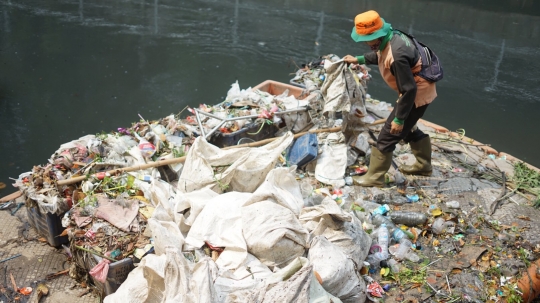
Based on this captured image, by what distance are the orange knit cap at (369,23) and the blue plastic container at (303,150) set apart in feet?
3.73

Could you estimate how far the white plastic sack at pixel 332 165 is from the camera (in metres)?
4.47

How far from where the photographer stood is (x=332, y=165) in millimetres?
4539

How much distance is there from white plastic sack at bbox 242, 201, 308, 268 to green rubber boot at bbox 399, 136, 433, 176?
178 centimetres

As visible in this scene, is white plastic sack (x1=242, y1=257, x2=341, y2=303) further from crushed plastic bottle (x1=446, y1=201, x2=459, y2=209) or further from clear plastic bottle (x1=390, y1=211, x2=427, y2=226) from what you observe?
crushed plastic bottle (x1=446, y1=201, x2=459, y2=209)

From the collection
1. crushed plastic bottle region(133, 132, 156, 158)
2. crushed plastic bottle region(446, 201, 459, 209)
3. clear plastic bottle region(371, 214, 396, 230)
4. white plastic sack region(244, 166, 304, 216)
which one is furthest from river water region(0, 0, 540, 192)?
clear plastic bottle region(371, 214, 396, 230)

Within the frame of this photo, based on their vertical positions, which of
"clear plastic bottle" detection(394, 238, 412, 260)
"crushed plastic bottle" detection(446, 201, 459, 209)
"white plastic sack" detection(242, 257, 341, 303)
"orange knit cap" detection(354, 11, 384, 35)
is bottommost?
"clear plastic bottle" detection(394, 238, 412, 260)

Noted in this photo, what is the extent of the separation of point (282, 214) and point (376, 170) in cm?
146

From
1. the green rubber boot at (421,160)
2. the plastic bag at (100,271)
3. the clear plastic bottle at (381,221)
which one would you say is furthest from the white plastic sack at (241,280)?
the green rubber boot at (421,160)

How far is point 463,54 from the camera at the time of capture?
8.86 meters

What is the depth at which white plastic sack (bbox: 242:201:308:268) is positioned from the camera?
9.91 ft

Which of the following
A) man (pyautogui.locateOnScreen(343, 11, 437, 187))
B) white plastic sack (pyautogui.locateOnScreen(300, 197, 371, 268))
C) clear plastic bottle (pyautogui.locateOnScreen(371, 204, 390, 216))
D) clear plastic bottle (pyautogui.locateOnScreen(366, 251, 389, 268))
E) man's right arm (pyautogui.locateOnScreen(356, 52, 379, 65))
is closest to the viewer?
white plastic sack (pyautogui.locateOnScreen(300, 197, 371, 268))

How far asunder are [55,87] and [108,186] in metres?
3.61

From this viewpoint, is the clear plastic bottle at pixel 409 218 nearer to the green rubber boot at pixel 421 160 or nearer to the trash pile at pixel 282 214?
the trash pile at pixel 282 214

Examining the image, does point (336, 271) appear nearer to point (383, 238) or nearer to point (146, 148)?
point (383, 238)
